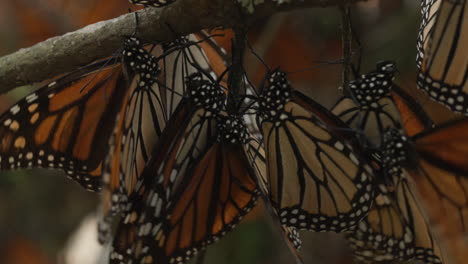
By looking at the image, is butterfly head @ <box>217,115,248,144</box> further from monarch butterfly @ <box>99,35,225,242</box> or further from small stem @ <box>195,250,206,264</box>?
small stem @ <box>195,250,206,264</box>

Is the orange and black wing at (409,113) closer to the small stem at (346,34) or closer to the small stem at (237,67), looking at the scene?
the small stem at (346,34)

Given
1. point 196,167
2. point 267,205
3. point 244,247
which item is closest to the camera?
point 267,205

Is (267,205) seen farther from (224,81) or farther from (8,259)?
(8,259)

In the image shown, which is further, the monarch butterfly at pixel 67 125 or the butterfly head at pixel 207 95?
the monarch butterfly at pixel 67 125

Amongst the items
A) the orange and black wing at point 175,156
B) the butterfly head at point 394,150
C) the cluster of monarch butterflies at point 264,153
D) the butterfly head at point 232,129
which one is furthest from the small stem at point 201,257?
the butterfly head at point 394,150

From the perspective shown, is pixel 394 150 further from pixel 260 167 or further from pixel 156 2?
pixel 156 2

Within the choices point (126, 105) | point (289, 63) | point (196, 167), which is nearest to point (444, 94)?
point (196, 167)
